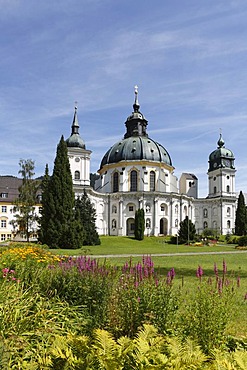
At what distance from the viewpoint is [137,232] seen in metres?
59.7

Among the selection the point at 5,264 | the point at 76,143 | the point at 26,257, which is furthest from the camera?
the point at 76,143

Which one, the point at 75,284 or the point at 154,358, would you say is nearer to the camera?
the point at 154,358

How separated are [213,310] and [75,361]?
2157 millimetres

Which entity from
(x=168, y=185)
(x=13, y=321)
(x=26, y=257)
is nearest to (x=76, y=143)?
(x=168, y=185)

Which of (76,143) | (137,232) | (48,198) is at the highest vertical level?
(76,143)

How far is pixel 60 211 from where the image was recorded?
39156 mm

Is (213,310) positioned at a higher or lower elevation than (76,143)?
lower

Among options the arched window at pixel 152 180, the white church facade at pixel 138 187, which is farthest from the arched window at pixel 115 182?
the arched window at pixel 152 180

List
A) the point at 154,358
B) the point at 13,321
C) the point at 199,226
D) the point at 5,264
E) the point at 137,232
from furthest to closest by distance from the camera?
the point at 199,226 → the point at 137,232 → the point at 5,264 → the point at 13,321 → the point at 154,358

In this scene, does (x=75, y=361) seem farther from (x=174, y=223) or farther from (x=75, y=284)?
(x=174, y=223)

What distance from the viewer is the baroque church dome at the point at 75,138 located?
71.2 meters

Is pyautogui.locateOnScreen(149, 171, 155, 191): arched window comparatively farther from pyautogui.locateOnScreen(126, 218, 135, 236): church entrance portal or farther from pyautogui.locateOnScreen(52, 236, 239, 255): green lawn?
pyautogui.locateOnScreen(52, 236, 239, 255): green lawn

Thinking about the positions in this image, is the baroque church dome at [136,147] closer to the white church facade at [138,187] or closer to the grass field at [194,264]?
the white church facade at [138,187]

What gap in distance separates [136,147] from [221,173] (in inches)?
865
